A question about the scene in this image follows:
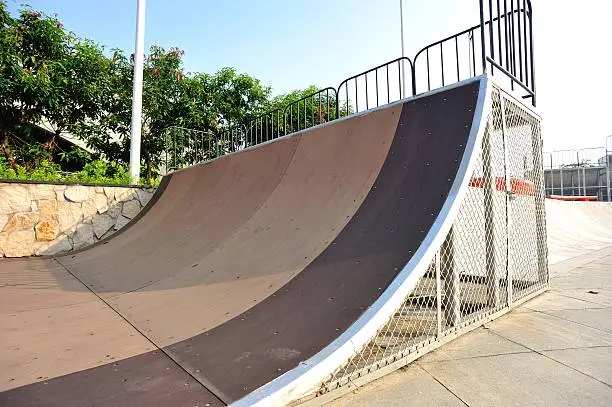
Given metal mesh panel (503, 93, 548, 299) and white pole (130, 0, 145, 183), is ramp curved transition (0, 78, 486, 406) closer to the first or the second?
metal mesh panel (503, 93, 548, 299)

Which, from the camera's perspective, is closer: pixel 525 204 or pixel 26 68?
pixel 525 204

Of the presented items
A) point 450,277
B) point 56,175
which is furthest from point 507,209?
point 56,175

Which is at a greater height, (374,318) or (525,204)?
(525,204)

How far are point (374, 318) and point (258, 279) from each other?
1494 millimetres

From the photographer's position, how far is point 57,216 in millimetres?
7176

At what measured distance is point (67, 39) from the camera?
10.0 m

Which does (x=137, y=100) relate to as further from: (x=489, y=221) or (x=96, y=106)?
(x=489, y=221)

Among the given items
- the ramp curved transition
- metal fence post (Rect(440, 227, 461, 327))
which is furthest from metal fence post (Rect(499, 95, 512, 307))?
metal fence post (Rect(440, 227, 461, 327))

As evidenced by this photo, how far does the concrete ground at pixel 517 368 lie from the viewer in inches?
73.0

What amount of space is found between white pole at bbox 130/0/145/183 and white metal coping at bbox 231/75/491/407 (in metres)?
8.06

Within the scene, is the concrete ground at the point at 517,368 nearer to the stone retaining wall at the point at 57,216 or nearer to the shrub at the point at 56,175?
the stone retaining wall at the point at 57,216

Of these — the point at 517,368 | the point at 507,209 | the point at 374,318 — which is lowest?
the point at 517,368

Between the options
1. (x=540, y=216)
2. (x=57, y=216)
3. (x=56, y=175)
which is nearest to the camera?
(x=540, y=216)

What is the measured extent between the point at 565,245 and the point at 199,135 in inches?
468
